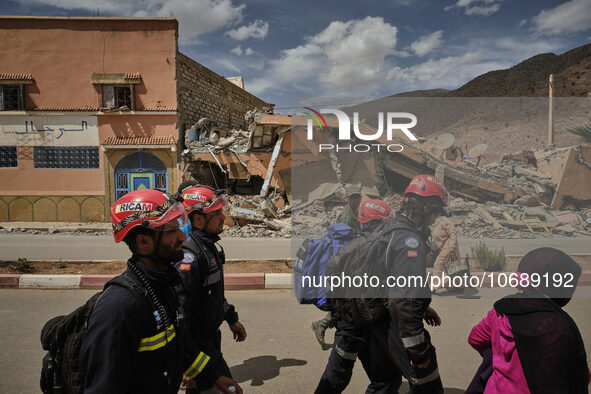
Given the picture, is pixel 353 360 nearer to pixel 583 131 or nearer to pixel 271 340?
pixel 271 340

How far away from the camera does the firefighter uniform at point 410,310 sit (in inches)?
78.4

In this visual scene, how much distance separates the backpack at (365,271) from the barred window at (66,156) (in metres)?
14.8

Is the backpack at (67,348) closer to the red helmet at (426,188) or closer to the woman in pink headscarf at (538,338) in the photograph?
the woman in pink headscarf at (538,338)

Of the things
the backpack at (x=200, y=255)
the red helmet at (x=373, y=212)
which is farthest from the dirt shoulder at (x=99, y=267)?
the backpack at (x=200, y=255)

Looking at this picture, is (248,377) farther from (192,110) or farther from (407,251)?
(192,110)

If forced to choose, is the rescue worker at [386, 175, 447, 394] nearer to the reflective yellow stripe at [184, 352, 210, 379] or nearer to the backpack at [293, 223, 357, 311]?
the backpack at [293, 223, 357, 311]

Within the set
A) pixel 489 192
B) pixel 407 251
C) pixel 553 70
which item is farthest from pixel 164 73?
pixel 553 70

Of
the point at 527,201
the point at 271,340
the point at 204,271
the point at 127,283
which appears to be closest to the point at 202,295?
the point at 204,271

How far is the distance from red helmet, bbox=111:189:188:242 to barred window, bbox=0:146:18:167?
16728 mm

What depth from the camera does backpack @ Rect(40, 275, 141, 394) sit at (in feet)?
4.41

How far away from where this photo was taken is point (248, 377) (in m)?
3.32

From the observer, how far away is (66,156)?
14.6 meters

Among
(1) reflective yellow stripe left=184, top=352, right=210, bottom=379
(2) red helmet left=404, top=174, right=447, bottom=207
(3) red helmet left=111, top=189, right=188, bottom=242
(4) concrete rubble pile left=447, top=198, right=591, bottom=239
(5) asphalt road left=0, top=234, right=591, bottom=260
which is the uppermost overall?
(2) red helmet left=404, top=174, right=447, bottom=207

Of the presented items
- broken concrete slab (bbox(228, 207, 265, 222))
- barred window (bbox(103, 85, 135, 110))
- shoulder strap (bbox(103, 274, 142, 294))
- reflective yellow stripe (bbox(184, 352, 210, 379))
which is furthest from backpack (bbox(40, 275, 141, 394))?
barred window (bbox(103, 85, 135, 110))
